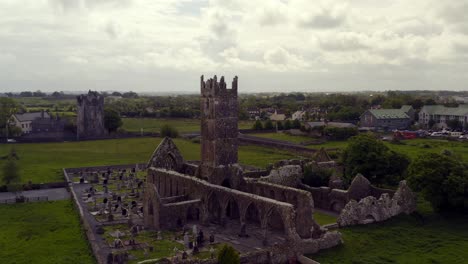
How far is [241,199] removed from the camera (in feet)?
114

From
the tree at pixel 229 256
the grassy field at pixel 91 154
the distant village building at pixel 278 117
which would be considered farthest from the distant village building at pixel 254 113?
the tree at pixel 229 256

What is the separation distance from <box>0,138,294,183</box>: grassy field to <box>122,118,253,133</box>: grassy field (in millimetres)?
19931

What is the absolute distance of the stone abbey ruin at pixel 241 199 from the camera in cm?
3169

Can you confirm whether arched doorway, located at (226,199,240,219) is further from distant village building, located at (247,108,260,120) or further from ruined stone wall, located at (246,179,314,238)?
distant village building, located at (247,108,260,120)

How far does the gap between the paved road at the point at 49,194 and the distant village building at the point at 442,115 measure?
334 feet

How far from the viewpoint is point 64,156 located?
257 ft

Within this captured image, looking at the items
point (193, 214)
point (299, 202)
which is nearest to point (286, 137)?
point (193, 214)

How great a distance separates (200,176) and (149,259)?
15.9 meters

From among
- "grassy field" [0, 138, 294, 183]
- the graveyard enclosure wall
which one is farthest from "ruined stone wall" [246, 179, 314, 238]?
"grassy field" [0, 138, 294, 183]

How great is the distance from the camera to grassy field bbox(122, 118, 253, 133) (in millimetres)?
119438

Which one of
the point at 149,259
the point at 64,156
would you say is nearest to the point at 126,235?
the point at 149,259

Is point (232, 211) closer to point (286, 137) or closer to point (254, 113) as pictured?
point (286, 137)

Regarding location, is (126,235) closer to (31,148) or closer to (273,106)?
(31,148)

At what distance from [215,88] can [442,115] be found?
9838 centimetres
